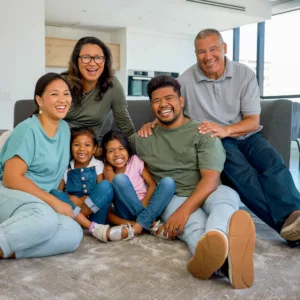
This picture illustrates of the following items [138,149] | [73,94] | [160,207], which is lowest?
[160,207]

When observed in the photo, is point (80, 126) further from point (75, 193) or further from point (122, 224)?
point (122, 224)

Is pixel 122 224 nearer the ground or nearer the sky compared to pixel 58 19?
nearer the ground

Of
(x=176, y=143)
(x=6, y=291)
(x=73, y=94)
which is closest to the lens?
(x=6, y=291)

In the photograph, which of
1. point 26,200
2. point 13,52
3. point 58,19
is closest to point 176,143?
point 26,200

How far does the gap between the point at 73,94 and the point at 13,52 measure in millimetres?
2430

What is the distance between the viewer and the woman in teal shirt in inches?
60.3

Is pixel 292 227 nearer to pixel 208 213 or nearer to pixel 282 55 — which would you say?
pixel 208 213

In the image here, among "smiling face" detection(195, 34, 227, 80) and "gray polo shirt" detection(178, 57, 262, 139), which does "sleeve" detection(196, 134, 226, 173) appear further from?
"smiling face" detection(195, 34, 227, 80)

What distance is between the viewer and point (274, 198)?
1.84m

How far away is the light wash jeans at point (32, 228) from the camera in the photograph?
150 cm

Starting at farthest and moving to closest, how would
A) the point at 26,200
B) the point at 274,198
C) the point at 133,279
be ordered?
the point at 274,198, the point at 26,200, the point at 133,279

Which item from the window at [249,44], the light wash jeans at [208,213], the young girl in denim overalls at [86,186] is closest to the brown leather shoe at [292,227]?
the light wash jeans at [208,213]

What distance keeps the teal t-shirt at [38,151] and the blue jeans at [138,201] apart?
288mm

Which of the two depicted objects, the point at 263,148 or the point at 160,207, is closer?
the point at 160,207
